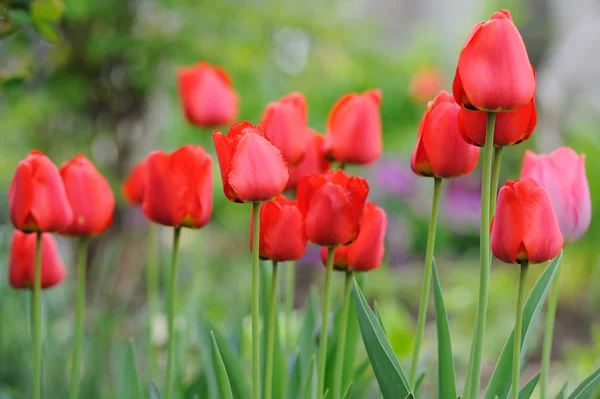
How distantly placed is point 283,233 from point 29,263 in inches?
18.6

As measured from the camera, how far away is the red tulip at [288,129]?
1006 millimetres

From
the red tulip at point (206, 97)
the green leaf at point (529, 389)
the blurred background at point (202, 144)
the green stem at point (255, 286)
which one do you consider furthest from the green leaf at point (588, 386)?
the red tulip at point (206, 97)

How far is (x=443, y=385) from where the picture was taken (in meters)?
0.85

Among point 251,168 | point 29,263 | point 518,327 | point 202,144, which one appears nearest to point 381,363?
point 518,327

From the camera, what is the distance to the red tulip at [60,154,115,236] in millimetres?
1000

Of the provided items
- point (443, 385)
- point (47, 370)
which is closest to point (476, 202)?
point (47, 370)

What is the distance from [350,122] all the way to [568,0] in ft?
15.7

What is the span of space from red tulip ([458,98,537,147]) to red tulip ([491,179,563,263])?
49 millimetres

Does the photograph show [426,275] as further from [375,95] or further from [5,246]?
[5,246]

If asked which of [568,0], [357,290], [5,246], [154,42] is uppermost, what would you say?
[568,0]

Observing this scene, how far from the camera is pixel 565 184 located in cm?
90

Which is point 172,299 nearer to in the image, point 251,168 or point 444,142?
point 251,168

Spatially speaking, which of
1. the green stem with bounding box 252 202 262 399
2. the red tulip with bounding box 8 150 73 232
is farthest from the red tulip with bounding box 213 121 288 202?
the red tulip with bounding box 8 150 73 232

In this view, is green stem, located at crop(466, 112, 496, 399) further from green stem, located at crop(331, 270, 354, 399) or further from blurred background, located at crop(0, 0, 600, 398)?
blurred background, located at crop(0, 0, 600, 398)
